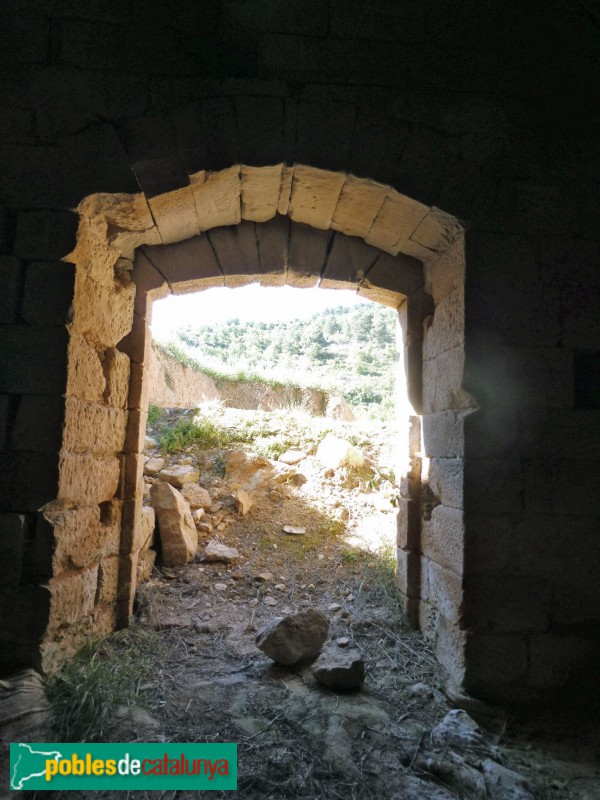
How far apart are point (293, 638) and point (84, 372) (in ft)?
6.14

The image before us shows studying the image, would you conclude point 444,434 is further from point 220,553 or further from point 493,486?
point 220,553

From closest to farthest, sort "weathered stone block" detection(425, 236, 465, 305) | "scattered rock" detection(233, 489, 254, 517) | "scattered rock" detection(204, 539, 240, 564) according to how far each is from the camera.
A: 1. "weathered stone block" detection(425, 236, 465, 305)
2. "scattered rock" detection(204, 539, 240, 564)
3. "scattered rock" detection(233, 489, 254, 517)

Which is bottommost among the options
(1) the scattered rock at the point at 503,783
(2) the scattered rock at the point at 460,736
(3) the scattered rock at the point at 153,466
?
(1) the scattered rock at the point at 503,783

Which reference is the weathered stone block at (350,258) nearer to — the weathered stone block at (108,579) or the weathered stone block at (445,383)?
the weathered stone block at (445,383)

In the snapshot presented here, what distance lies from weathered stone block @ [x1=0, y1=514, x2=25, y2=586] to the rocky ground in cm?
57

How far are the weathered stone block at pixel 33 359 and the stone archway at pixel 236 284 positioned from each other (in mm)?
72

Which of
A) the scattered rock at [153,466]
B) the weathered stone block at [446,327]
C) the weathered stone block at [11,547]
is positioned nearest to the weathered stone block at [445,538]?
the weathered stone block at [446,327]

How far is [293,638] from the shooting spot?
2.56 m

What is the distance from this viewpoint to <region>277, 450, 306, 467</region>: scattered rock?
5.37 m

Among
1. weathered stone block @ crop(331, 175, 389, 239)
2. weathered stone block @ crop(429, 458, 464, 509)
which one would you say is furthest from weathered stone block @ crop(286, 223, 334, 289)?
weathered stone block @ crop(429, 458, 464, 509)

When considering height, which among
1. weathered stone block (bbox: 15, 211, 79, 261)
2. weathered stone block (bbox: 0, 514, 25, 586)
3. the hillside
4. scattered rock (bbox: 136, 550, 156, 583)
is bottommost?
scattered rock (bbox: 136, 550, 156, 583)

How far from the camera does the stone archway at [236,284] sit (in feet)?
8.17

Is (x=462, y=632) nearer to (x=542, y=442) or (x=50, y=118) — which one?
(x=542, y=442)

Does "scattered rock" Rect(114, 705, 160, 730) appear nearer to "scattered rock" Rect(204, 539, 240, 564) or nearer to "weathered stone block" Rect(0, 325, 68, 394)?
"weathered stone block" Rect(0, 325, 68, 394)
